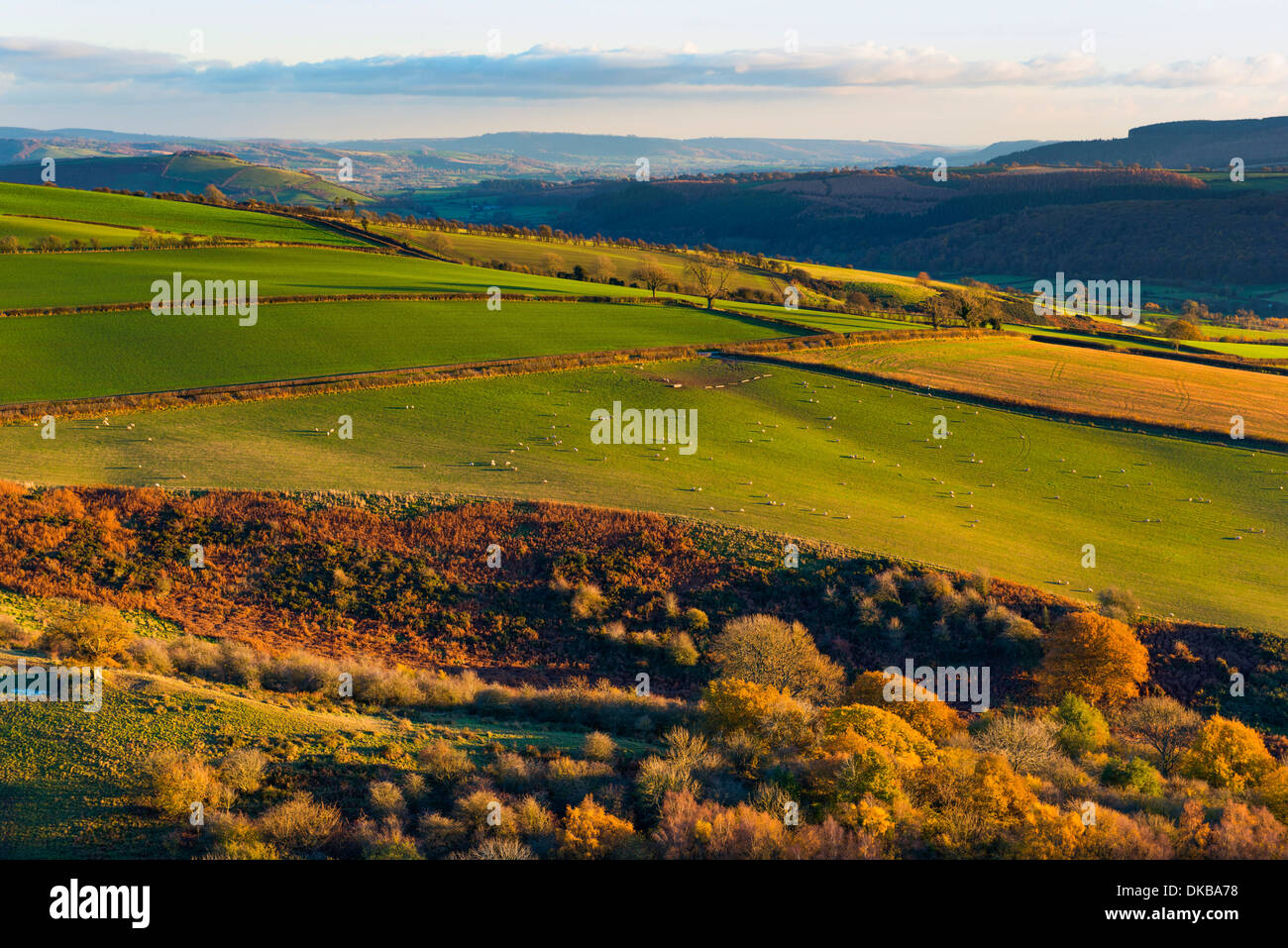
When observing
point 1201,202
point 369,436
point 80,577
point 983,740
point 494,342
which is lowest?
point 983,740

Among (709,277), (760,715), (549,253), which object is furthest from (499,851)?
(549,253)

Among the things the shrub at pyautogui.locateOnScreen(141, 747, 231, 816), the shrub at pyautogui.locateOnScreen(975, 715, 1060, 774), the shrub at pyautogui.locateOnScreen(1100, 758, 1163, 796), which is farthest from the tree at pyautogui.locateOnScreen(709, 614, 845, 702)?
the shrub at pyautogui.locateOnScreen(141, 747, 231, 816)

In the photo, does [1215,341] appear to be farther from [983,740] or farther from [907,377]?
[983,740]

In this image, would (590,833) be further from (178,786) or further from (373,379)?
(373,379)

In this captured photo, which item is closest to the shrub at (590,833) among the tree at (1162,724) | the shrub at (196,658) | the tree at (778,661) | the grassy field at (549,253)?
the tree at (778,661)

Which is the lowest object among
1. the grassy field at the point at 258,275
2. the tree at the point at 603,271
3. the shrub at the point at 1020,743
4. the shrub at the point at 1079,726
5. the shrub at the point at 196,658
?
the shrub at the point at 1079,726

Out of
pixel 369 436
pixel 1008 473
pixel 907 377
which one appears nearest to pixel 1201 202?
pixel 907 377

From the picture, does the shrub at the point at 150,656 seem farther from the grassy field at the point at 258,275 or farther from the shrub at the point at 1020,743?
the grassy field at the point at 258,275
